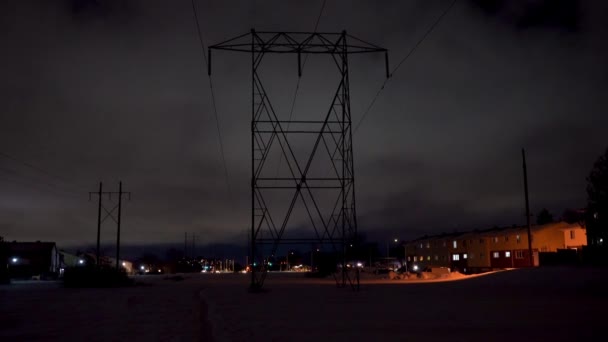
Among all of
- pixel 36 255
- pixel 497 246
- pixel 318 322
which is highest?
pixel 497 246

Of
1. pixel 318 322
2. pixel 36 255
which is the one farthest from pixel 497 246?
pixel 36 255

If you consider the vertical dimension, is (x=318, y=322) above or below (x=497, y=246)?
below

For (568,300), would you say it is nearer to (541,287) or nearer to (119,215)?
(541,287)

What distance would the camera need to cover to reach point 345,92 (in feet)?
107

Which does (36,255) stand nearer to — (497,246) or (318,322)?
(497,246)

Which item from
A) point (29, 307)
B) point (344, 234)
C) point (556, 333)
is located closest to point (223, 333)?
point (556, 333)

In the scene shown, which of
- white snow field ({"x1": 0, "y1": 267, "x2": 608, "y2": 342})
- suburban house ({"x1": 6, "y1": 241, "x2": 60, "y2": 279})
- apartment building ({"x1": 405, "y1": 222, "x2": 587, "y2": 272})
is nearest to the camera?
white snow field ({"x1": 0, "y1": 267, "x2": 608, "y2": 342})

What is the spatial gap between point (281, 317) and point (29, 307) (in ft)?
40.8

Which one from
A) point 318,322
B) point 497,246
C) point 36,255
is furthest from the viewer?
point 36,255

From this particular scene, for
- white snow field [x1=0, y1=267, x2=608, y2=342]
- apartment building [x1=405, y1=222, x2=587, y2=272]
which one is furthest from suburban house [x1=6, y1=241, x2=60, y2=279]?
white snow field [x1=0, y1=267, x2=608, y2=342]

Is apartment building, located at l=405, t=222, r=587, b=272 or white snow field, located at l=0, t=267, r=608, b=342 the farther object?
apartment building, located at l=405, t=222, r=587, b=272

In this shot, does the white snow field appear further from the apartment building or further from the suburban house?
the suburban house

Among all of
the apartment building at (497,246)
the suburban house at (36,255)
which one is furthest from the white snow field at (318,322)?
the suburban house at (36,255)

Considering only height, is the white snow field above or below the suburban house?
below
